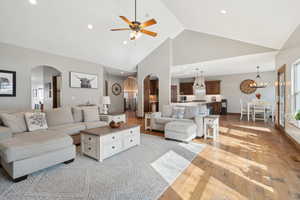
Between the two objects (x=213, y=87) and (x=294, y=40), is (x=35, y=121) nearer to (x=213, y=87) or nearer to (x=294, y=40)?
(x=294, y=40)

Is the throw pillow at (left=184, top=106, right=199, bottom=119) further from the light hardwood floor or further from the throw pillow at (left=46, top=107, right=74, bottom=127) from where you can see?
the throw pillow at (left=46, top=107, right=74, bottom=127)

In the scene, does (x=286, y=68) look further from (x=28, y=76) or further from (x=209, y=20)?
(x=28, y=76)

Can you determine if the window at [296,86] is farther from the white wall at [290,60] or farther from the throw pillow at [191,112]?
the throw pillow at [191,112]

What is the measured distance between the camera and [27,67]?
13.8 ft

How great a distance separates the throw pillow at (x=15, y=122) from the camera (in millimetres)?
2716

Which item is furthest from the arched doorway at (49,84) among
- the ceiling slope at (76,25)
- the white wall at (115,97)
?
the white wall at (115,97)

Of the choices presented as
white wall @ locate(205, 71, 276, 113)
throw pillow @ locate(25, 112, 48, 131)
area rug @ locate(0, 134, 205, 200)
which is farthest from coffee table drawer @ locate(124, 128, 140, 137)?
white wall @ locate(205, 71, 276, 113)

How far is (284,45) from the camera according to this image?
3.85m

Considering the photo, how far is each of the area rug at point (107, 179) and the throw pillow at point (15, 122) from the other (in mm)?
877

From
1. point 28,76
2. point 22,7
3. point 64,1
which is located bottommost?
point 28,76

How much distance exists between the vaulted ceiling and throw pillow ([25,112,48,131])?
2.40m

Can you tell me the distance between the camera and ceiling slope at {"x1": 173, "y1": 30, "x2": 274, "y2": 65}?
4928 mm

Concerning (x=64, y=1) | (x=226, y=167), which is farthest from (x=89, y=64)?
(x=226, y=167)

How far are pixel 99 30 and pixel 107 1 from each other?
0.95 metres
